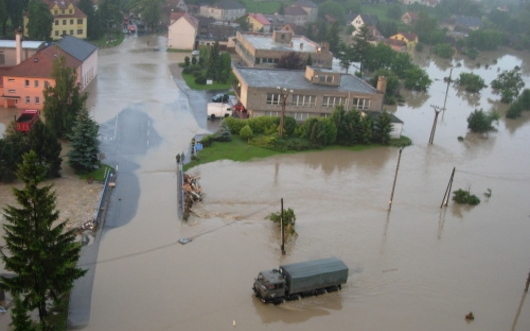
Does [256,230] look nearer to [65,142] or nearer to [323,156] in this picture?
[323,156]

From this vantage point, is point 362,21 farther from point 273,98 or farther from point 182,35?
point 273,98

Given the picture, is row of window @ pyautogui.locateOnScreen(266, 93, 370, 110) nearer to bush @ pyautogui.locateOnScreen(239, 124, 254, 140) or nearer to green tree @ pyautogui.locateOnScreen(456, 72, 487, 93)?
bush @ pyautogui.locateOnScreen(239, 124, 254, 140)

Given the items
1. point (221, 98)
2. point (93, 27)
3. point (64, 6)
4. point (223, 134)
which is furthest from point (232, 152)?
point (64, 6)

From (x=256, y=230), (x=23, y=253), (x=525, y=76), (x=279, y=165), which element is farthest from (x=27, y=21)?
(x=525, y=76)

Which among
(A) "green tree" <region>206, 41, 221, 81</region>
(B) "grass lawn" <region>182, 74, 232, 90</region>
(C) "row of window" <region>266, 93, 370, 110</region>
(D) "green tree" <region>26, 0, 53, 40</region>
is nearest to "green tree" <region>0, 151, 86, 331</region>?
(C) "row of window" <region>266, 93, 370, 110</region>

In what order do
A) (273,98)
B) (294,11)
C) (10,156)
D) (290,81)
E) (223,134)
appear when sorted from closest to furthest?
(10,156) → (223,134) → (273,98) → (290,81) → (294,11)
